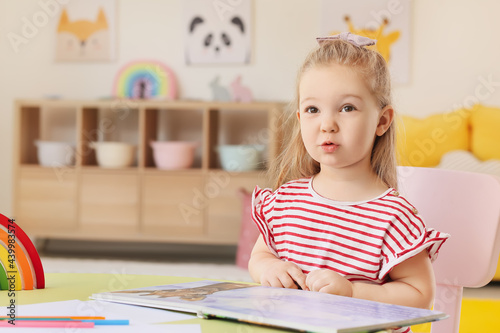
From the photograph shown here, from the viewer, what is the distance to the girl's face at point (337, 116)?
90cm

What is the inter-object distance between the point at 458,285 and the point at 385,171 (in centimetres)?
20

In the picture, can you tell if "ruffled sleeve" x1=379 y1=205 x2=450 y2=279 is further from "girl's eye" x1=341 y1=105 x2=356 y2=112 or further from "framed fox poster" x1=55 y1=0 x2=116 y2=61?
"framed fox poster" x1=55 y1=0 x2=116 y2=61

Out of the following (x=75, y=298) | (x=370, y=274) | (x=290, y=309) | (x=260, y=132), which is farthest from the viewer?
(x=260, y=132)

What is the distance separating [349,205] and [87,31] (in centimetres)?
334

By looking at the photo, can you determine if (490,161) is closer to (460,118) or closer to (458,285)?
(460,118)

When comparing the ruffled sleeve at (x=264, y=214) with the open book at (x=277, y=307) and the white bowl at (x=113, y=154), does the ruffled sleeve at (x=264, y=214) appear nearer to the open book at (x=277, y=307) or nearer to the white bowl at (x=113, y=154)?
the open book at (x=277, y=307)

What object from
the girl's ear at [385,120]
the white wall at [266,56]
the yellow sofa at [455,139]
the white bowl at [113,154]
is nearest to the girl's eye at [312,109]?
the girl's ear at [385,120]

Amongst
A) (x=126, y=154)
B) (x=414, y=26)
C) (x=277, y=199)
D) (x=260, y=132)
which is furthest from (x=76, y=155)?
(x=277, y=199)

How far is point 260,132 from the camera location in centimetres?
390

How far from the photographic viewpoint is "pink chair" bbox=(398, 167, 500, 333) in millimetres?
978

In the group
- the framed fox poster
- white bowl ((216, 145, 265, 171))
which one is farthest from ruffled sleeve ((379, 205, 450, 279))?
the framed fox poster

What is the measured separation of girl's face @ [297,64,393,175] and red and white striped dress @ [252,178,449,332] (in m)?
0.07

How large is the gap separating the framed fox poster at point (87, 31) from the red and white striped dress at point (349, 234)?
10.5 ft

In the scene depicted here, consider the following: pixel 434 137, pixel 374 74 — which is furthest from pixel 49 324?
pixel 434 137
